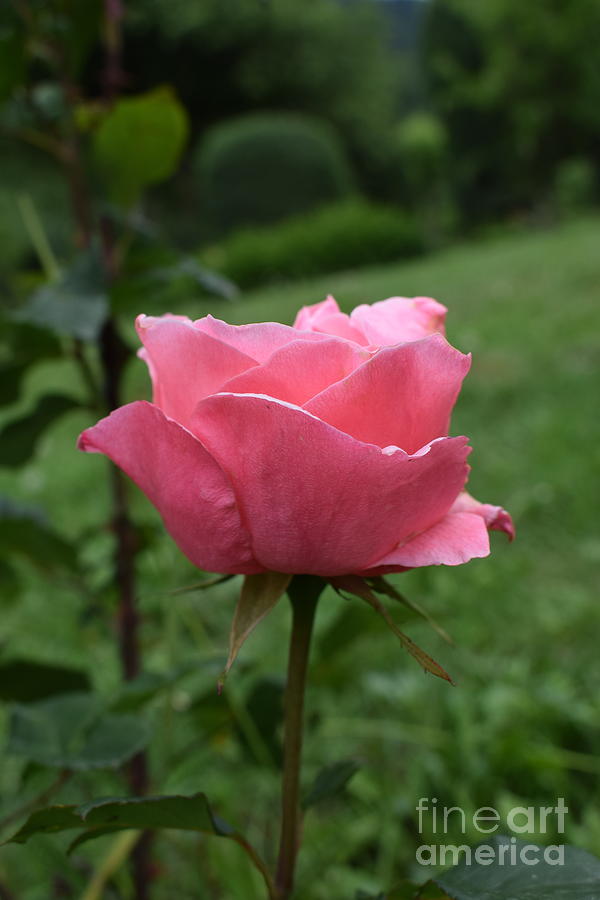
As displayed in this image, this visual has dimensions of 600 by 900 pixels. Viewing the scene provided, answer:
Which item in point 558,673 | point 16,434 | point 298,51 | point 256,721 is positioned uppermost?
point 16,434

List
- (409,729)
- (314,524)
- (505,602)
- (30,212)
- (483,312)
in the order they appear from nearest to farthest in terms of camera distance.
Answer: (314,524)
(30,212)
(409,729)
(505,602)
(483,312)

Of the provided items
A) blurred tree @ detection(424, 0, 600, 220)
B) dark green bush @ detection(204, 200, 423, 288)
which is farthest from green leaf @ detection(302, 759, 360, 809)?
blurred tree @ detection(424, 0, 600, 220)

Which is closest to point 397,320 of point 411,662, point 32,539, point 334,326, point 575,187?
point 334,326

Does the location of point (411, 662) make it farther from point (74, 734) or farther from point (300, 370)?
point (300, 370)

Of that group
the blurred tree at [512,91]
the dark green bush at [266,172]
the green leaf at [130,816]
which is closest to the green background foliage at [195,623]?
the green leaf at [130,816]

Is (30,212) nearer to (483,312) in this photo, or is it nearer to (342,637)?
(342,637)

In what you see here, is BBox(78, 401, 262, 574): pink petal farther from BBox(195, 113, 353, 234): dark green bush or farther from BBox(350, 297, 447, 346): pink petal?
BBox(195, 113, 353, 234): dark green bush

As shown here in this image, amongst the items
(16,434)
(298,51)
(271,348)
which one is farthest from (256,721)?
(298,51)

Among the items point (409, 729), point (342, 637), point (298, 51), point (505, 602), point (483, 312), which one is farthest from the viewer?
point (298, 51)

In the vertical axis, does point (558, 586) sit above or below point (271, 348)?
below
